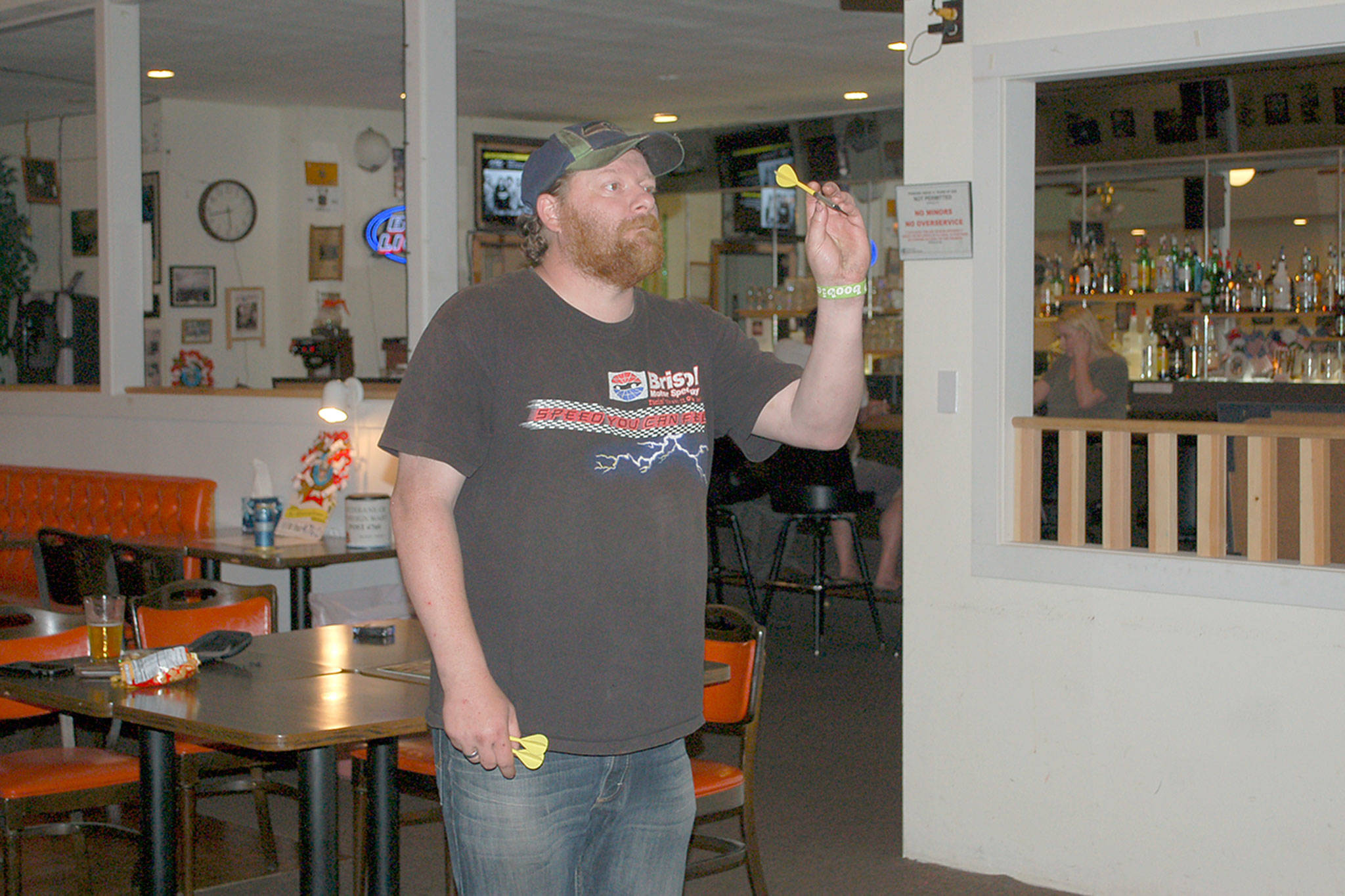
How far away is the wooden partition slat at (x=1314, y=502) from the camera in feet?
11.5

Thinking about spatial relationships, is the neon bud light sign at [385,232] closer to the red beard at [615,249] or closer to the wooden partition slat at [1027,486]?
the wooden partition slat at [1027,486]

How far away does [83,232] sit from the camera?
10781mm

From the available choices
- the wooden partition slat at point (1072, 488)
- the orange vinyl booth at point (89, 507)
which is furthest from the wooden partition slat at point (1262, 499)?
the orange vinyl booth at point (89, 507)

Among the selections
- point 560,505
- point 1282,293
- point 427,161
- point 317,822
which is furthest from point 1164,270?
point 560,505

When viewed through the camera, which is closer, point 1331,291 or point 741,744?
point 741,744

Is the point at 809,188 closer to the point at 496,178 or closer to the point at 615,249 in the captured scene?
the point at 615,249

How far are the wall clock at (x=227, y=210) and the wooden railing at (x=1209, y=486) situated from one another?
24.2 feet

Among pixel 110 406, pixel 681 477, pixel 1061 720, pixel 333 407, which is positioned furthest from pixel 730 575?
pixel 681 477

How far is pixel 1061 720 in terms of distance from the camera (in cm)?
381

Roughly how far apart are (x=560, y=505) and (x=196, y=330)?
8717 mm

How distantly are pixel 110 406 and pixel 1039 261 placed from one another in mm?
5481

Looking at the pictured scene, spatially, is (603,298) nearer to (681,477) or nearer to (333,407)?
(681,477)

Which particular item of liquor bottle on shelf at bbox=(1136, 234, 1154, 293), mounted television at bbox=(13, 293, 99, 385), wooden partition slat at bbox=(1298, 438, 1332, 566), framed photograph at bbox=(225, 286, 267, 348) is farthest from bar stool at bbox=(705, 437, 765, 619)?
mounted television at bbox=(13, 293, 99, 385)

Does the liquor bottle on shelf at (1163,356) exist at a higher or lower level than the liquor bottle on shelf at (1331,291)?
lower
